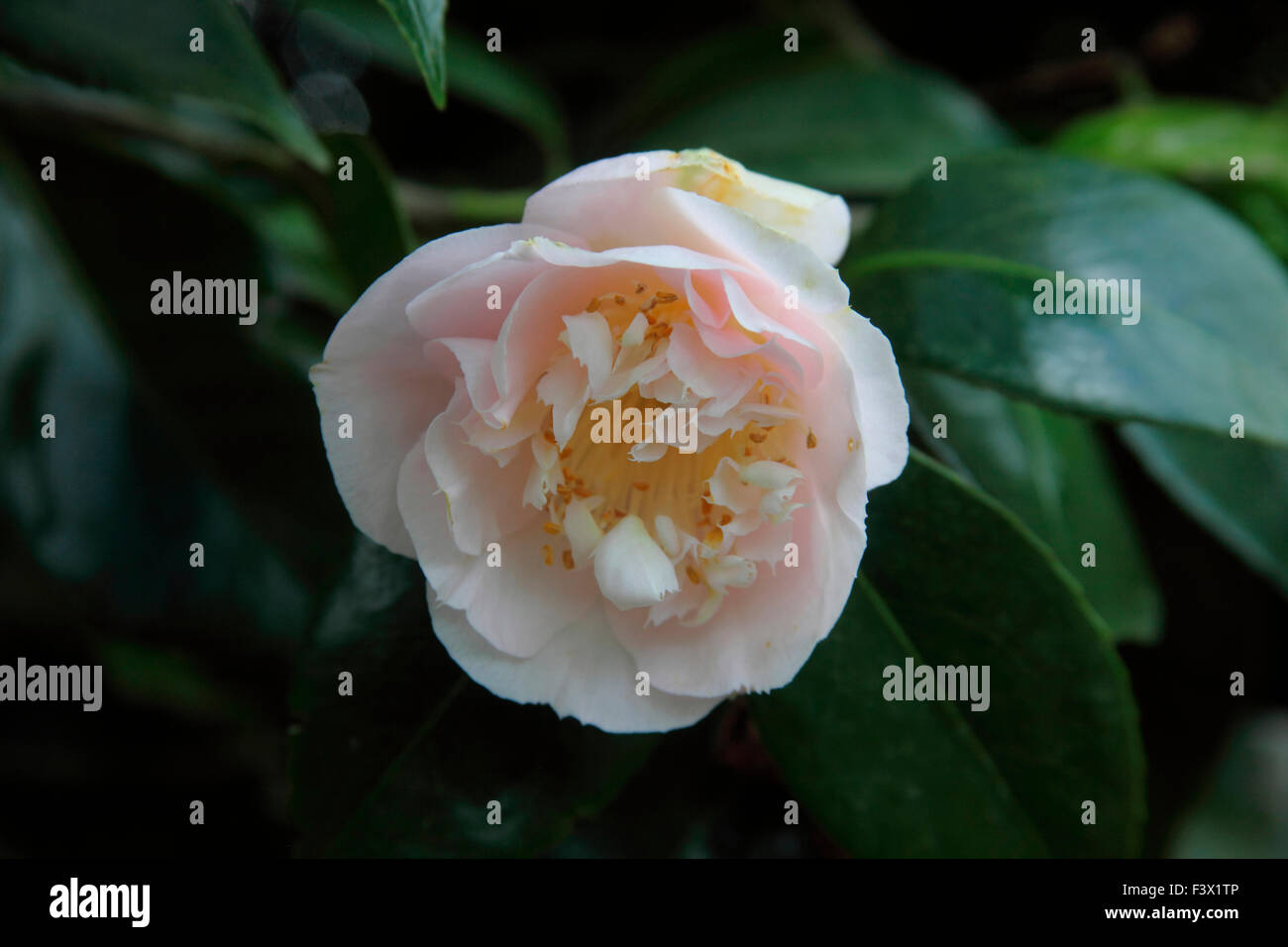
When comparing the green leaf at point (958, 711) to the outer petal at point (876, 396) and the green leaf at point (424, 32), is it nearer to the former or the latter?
the outer petal at point (876, 396)

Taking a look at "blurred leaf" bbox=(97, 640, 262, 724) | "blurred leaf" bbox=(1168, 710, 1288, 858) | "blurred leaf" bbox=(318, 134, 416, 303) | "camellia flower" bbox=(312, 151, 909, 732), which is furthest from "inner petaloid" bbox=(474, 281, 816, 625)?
"blurred leaf" bbox=(1168, 710, 1288, 858)

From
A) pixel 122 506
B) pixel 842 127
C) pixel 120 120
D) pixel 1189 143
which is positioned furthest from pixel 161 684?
pixel 1189 143

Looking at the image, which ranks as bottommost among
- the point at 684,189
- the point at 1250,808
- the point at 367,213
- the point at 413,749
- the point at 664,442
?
the point at 1250,808

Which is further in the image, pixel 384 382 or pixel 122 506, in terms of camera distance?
pixel 122 506

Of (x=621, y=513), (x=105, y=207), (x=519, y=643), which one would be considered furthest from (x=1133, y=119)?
(x=105, y=207)

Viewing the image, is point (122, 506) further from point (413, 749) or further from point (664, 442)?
point (664, 442)

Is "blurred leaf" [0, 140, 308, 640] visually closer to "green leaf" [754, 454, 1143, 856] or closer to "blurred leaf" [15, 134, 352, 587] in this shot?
"blurred leaf" [15, 134, 352, 587]
